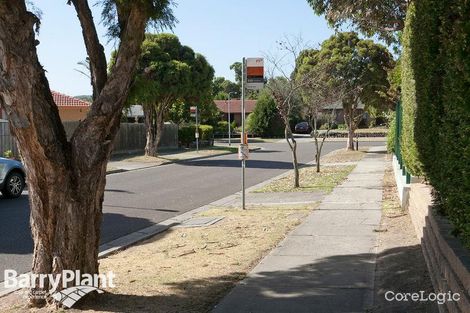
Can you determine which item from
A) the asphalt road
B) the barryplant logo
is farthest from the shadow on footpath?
the asphalt road

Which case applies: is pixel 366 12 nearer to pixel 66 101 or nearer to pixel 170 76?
pixel 170 76

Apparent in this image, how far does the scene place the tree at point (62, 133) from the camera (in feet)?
17.7

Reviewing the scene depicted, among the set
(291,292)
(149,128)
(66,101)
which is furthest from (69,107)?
(291,292)

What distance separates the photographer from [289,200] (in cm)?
1424

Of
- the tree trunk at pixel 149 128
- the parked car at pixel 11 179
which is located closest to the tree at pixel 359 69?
the tree trunk at pixel 149 128

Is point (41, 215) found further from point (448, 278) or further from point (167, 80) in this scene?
point (167, 80)

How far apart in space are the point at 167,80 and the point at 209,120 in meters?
30.1

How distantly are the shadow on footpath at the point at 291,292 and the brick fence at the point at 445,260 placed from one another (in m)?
0.27

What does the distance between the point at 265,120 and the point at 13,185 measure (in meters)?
51.1

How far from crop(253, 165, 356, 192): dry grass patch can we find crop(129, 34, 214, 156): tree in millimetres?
11209

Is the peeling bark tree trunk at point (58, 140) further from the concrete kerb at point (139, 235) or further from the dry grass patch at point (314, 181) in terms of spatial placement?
the dry grass patch at point (314, 181)

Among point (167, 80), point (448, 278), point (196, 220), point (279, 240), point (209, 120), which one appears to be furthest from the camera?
point (209, 120)

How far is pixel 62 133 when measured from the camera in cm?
579

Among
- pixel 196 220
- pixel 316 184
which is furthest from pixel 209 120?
pixel 196 220
